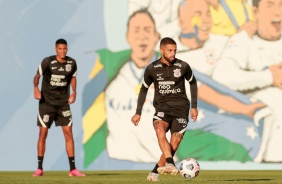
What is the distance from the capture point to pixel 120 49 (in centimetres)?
1995

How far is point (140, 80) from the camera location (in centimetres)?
1989

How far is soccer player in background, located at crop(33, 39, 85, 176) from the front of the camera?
15.1 metres

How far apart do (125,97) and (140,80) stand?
0.51 meters

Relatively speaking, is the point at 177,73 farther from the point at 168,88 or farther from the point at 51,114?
the point at 51,114

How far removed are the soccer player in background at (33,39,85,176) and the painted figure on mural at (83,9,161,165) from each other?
448 cm

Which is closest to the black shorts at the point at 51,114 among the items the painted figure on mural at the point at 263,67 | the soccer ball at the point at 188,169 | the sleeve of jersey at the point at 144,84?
the sleeve of jersey at the point at 144,84

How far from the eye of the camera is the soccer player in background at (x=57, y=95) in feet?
49.7

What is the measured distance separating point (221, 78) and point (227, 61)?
40cm

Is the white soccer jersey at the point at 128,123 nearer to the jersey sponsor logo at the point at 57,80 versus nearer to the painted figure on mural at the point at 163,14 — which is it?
the painted figure on mural at the point at 163,14

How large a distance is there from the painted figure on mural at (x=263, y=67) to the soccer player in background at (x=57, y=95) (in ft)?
17.7

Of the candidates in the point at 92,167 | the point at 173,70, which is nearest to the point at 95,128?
the point at 92,167

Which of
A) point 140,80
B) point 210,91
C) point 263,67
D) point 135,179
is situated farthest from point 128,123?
point 135,179

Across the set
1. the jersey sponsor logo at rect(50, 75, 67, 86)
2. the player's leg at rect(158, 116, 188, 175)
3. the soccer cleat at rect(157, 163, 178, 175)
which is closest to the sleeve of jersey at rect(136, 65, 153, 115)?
the player's leg at rect(158, 116, 188, 175)

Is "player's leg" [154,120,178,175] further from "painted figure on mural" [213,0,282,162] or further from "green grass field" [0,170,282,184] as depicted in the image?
"painted figure on mural" [213,0,282,162]
